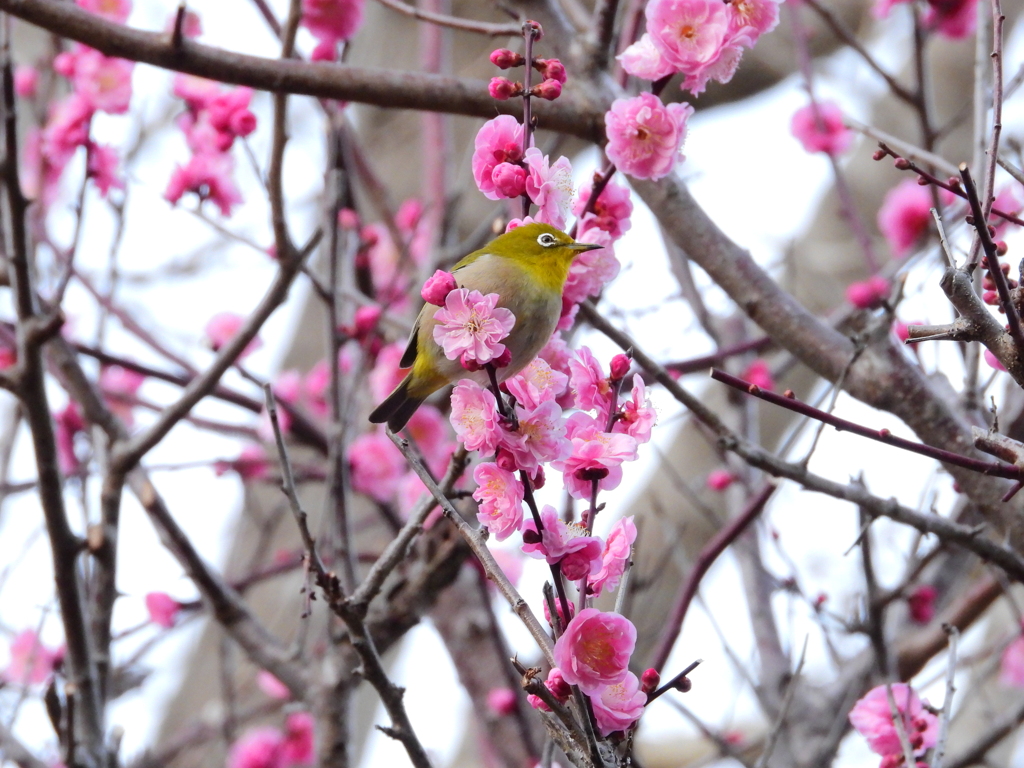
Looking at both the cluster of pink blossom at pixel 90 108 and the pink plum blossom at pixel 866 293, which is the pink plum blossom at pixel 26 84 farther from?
the pink plum blossom at pixel 866 293

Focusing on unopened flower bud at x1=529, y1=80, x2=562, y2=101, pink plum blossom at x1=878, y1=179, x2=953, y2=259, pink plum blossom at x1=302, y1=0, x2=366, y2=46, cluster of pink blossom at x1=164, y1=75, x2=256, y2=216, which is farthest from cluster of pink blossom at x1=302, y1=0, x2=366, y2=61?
pink plum blossom at x1=878, y1=179, x2=953, y2=259

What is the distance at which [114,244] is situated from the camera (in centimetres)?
238

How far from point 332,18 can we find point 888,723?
2.15 metres

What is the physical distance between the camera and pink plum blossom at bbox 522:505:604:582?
112 cm

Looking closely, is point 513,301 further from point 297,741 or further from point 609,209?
point 297,741

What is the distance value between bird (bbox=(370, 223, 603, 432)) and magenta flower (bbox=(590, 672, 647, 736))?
1.50 ft

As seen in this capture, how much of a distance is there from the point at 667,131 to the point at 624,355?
41 cm

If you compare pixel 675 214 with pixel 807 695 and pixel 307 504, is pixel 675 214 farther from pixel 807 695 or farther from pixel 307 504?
Result: pixel 307 504

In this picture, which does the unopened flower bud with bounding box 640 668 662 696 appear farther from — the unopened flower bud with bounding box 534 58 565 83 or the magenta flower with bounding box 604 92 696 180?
the unopened flower bud with bounding box 534 58 565 83

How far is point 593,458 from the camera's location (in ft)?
3.92

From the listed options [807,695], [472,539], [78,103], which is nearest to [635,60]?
[472,539]

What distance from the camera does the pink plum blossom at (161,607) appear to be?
2846 mm

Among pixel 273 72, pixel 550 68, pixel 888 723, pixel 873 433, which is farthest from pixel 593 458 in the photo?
pixel 273 72

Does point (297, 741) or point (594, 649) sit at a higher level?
point (297, 741)
